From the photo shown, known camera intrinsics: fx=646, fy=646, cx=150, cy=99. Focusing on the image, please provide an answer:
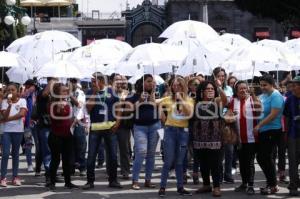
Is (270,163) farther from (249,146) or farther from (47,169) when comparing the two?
(47,169)

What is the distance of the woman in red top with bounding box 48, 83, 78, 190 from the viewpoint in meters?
10.6

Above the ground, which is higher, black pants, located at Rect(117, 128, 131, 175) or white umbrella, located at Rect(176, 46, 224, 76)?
white umbrella, located at Rect(176, 46, 224, 76)

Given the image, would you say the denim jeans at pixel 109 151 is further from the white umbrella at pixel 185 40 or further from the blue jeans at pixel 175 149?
the white umbrella at pixel 185 40

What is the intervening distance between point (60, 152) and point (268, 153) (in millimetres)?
3381

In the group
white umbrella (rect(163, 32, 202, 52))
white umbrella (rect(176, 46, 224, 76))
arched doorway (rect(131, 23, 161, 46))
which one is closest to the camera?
white umbrella (rect(176, 46, 224, 76))

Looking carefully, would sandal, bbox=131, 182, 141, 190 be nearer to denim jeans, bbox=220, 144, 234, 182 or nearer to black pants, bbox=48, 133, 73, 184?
black pants, bbox=48, 133, 73, 184

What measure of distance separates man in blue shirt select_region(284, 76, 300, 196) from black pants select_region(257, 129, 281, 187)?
25cm

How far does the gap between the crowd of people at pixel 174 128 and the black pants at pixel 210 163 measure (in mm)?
15

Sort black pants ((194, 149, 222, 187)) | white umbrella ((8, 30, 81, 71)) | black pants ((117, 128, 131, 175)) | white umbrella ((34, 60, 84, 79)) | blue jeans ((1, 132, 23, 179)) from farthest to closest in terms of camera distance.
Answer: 1. white umbrella ((8, 30, 81, 71))
2. black pants ((117, 128, 131, 175))
3. blue jeans ((1, 132, 23, 179))
4. white umbrella ((34, 60, 84, 79))
5. black pants ((194, 149, 222, 187))

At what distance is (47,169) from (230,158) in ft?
10.5

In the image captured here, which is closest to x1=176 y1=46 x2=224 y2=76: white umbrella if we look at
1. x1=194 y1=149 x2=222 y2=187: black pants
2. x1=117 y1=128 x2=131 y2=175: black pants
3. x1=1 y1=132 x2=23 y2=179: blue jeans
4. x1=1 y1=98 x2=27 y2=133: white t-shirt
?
x1=117 y1=128 x2=131 y2=175: black pants

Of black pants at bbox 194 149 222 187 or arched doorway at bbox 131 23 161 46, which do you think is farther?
arched doorway at bbox 131 23 161 46

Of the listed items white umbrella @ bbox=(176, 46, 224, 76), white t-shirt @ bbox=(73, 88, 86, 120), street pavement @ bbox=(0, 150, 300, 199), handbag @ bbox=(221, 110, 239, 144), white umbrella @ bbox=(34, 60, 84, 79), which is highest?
white umbrella @ bbox=(176, 46, 224, 76)

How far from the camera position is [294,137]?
991 centimetres
